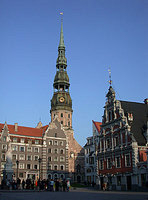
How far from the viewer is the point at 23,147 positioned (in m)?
74.4

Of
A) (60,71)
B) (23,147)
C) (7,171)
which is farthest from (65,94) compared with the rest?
(7,171)

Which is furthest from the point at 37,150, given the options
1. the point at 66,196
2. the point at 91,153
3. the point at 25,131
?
the point at 66,196

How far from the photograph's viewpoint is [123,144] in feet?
148

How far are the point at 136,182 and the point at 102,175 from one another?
10878 millimetres

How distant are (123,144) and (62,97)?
66.9m

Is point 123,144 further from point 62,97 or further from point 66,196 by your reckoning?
point 62,97

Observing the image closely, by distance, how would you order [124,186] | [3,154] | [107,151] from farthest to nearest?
[3,154] → [107,151] → [124,186]

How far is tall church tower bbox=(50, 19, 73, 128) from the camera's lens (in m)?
109

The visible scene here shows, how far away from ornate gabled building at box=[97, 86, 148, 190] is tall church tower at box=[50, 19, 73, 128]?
56.3 m

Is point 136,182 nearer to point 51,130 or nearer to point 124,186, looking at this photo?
point 124,186

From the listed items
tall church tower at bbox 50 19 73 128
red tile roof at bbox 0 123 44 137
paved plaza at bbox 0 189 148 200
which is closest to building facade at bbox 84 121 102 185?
red tile roof at bbox 0 123 44 137

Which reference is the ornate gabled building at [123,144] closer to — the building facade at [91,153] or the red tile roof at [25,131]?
the building facade at [91,153]

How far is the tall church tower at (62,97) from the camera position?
10881cm

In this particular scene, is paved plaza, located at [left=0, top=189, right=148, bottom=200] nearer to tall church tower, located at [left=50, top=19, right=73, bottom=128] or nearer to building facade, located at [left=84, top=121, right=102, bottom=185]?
building facade, located at [left=84, top=121, right=102, bottom=185]
